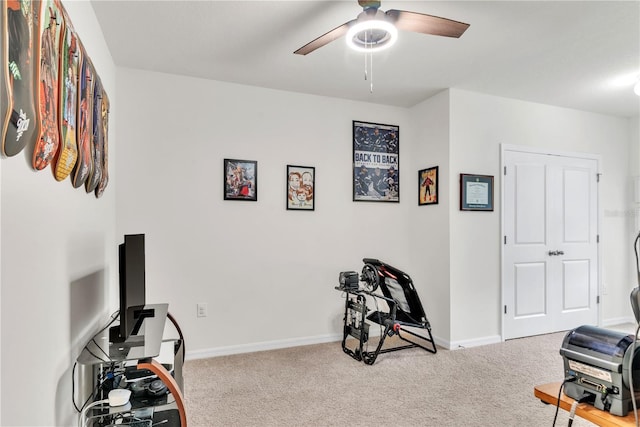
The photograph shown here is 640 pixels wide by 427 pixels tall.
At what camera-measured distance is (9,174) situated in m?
1.20

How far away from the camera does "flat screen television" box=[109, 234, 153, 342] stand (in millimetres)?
1847

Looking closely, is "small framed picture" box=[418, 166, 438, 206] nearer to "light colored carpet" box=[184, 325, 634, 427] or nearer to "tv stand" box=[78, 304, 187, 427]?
"light colored carpet" box=[184, 325, 634, 427]

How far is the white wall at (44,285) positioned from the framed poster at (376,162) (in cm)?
263

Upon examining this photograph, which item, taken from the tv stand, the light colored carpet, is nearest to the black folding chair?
the light colored carpet

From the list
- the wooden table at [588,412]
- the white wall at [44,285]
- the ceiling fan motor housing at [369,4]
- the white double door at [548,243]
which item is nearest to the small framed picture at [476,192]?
the white double door at [548,243]

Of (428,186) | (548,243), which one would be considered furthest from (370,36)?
(548,243)

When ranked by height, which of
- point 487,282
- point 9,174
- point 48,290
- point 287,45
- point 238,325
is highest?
point 287,45

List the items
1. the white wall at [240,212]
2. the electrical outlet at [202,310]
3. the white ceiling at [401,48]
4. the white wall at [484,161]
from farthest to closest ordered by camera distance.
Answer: the white wall at [484,161] < the electrical outlet at [202,310] < the white wall at [240,212] < the white ceiling at [401,48]

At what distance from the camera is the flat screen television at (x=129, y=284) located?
6.06ft

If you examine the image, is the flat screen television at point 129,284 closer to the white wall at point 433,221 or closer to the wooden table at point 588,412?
the wooden table at point 588,412

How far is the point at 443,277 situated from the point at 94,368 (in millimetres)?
3086

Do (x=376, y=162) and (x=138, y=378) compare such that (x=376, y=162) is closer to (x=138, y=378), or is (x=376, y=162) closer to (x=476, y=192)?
(x=476, y=192)

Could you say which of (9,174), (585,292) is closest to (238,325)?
(9,174)

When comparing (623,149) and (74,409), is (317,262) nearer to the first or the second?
(74,409)
